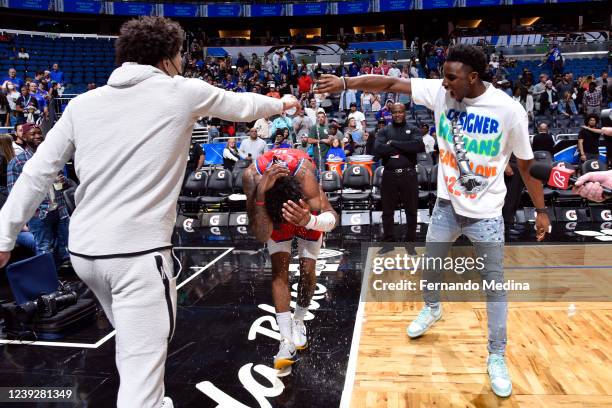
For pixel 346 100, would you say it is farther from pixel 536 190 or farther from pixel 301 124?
pixel 536 190

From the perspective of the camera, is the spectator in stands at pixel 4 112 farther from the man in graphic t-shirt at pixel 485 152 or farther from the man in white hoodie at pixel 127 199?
the man in white hoodie at pixel 127 199

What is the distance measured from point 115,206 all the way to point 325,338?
2614 millimetres

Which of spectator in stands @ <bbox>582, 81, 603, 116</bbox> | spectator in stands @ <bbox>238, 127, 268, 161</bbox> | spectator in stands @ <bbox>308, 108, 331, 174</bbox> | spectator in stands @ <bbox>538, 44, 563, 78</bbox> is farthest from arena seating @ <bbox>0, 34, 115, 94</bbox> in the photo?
spectator in stands @ <bbox>538, 44, 563, 78</bbox>

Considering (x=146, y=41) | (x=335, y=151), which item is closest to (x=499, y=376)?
(x=146, y=41)

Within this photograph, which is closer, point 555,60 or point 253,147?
point 253,147

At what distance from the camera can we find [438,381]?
3.29 m

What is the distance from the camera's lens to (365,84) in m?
3.42

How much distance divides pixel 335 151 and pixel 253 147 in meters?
1.61

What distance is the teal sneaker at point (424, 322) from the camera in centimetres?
393

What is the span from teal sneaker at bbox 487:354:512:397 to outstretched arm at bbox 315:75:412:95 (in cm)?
185

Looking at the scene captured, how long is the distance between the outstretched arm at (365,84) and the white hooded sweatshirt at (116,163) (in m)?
1.25

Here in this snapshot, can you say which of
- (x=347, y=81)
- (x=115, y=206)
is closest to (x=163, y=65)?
(x=115, y=206)

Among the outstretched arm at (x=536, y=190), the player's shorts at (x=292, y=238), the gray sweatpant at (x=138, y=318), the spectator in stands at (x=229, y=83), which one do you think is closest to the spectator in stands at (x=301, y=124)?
the player's shorts at (x=292, y=238)

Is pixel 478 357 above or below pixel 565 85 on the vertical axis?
below
